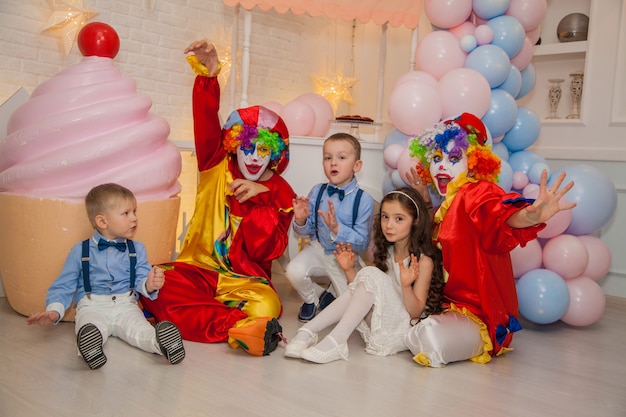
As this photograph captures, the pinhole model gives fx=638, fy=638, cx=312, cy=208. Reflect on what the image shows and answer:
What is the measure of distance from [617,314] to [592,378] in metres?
1.59

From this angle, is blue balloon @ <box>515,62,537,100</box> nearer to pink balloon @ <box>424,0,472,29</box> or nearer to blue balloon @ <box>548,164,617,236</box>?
pink balloon @ <box>424,0,472,29</box>

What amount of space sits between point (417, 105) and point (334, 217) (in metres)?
0.89

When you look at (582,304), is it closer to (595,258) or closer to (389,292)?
(595,258)

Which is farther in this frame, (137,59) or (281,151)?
(137,59)

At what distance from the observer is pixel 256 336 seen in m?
2.83

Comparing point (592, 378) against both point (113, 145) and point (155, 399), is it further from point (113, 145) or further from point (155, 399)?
point (113, 145)

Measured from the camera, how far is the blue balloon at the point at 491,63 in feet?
12.6

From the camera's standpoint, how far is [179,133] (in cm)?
546

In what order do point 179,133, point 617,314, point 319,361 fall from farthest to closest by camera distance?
1. point 179,133
2. point 617,314
3. point 319,361

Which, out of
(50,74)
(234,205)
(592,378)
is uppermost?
(50,74)

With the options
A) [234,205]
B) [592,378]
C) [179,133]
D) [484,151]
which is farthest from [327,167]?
[179,133]

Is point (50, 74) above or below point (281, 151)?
above

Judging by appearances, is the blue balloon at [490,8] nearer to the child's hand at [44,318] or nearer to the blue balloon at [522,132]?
the blue balloon at [522,132]

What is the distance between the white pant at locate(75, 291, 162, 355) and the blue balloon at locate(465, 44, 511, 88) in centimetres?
241
